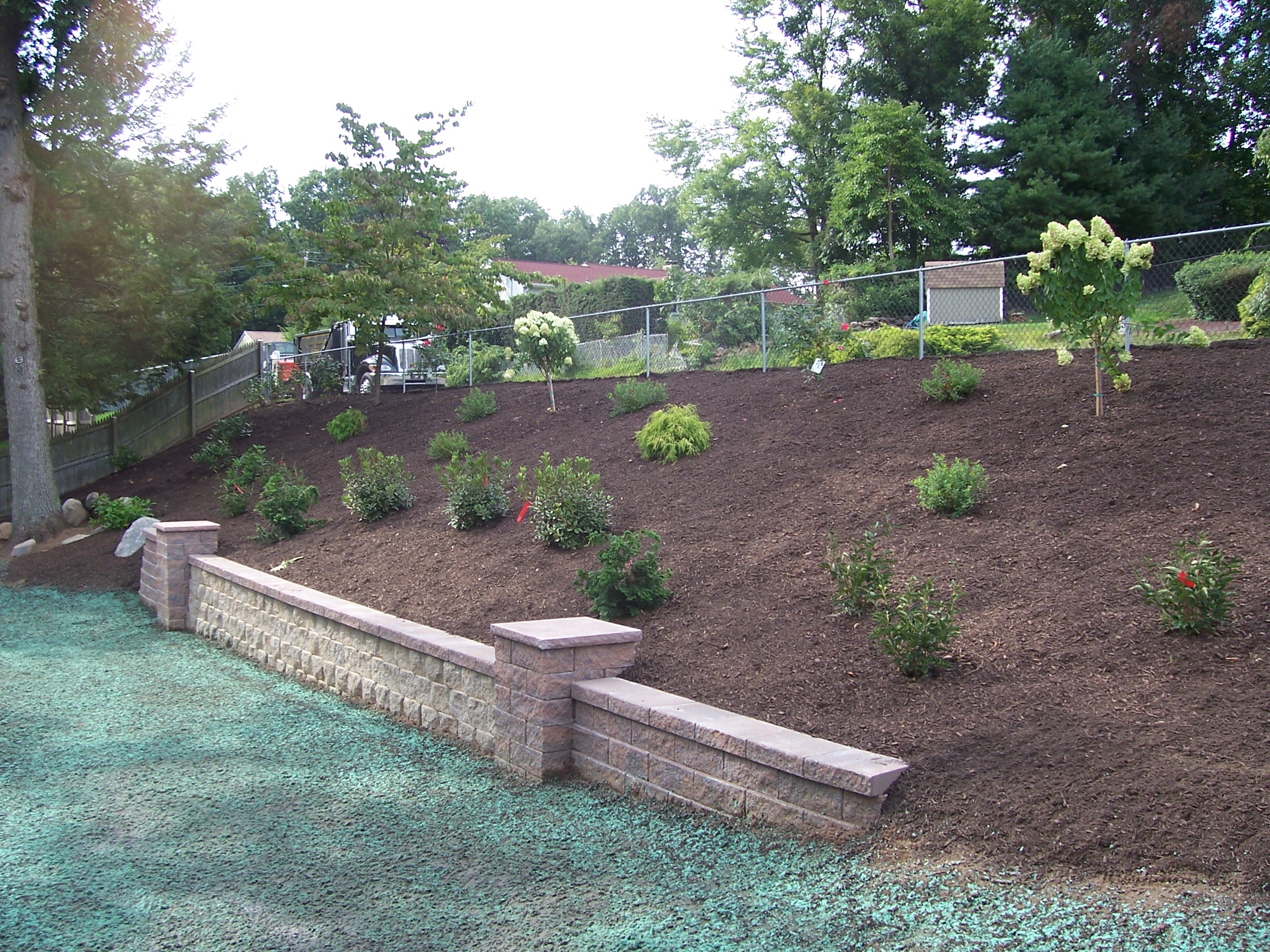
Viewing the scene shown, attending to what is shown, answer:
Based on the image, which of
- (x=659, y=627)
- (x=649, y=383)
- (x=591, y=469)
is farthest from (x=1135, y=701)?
(x=649, y=383)

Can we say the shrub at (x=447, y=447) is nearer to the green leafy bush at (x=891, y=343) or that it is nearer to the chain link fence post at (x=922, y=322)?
the green leafy bush at (x=891, y=343)

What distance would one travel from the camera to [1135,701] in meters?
3.47

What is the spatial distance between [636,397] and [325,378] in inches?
388

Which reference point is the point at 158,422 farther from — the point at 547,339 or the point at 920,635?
the point at 920,635

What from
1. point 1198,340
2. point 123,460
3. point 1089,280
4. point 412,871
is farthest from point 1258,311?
point 123,460

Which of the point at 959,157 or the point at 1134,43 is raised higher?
the point at 1134,43

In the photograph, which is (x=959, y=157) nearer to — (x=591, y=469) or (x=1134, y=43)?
(x=1134, y=43)

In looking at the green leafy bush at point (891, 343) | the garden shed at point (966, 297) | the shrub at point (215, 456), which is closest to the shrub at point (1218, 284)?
the garden shed at point (966, 297)

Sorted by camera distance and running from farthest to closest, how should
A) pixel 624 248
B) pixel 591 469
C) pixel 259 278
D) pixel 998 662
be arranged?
pixel 624 248, pixel 259 278, pixel 591 469, pixel 998 662

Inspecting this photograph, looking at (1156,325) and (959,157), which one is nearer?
(1156,325)

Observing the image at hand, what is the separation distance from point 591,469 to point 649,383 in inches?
86.1

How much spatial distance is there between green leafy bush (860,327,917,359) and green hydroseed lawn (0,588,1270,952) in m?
6.52

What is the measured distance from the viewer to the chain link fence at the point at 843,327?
9.37 metres

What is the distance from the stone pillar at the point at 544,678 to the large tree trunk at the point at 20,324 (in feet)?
37.1
